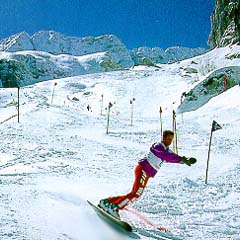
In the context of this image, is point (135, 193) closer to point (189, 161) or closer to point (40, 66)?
point (189, 161)

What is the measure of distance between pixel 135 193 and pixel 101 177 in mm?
2999

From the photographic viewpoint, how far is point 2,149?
38.8 feet

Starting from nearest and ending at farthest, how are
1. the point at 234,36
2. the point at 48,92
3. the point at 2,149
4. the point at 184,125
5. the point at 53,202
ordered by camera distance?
1. the point at 53,202
2. the point at 2,149
3. the point at 184,125
4. the point at 48,92
5. the point at 234,36

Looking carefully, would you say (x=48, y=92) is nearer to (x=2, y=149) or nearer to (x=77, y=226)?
(x=2, y=149)

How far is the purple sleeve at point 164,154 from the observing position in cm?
604

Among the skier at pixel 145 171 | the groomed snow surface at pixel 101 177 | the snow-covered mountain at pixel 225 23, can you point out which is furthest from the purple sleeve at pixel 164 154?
the snow-covered mountain at pixel 225 23

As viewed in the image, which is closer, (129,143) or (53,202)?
(53,202)

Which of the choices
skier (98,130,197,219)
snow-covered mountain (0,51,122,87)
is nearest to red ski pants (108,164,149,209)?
skier (98,130,197,219)

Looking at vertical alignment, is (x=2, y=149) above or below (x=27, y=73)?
below

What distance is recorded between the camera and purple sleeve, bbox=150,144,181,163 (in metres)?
6.04

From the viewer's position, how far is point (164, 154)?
6098 millimetres

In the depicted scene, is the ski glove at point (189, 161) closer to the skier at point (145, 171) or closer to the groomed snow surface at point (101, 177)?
the skier at point (145, 171)

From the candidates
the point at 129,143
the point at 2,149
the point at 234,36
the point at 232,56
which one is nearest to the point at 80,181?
the point at 2,149

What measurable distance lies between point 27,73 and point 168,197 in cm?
12288
